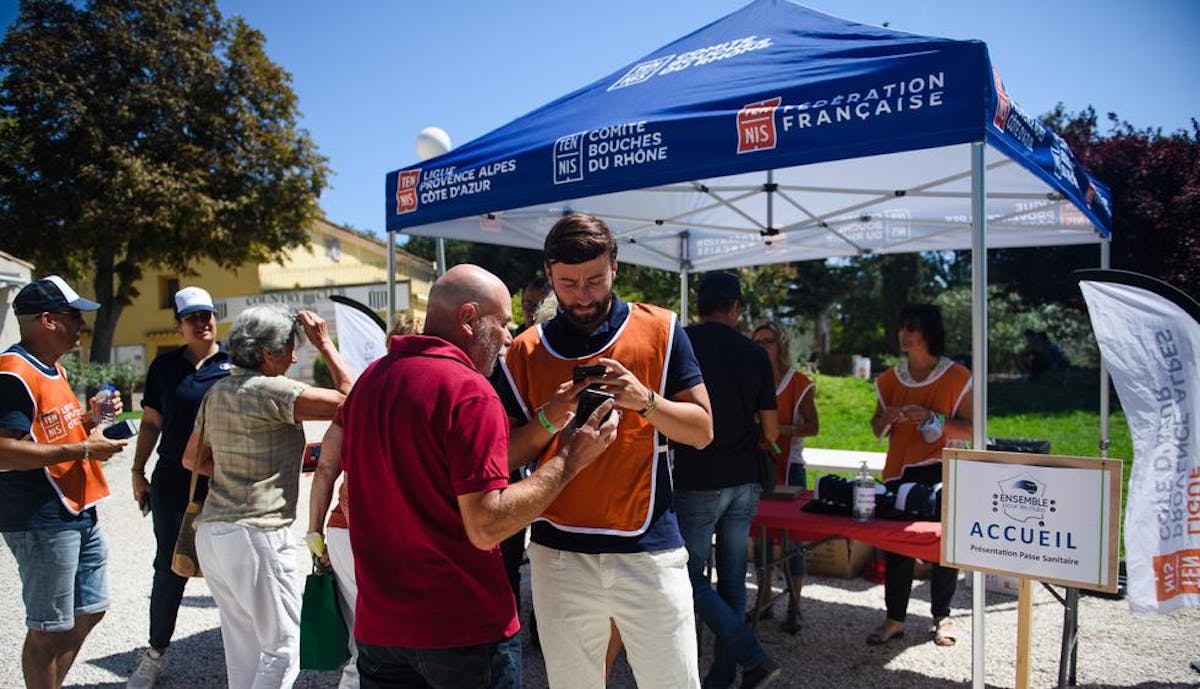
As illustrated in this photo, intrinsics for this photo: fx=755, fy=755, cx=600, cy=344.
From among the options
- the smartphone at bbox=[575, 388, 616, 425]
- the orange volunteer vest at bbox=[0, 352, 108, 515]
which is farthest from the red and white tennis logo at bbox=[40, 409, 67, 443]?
the smartphone at bbox=[575, 388, 616, 425]

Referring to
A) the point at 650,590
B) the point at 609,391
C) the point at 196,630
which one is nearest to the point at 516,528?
the point at 609,391

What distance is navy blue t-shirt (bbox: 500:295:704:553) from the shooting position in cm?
209

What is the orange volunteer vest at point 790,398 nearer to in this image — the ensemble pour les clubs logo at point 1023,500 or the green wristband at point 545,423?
the ensemble pour les clubs logo at point 1023,500

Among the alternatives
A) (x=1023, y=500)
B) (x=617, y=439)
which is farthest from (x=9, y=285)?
(x=1023, y=500)

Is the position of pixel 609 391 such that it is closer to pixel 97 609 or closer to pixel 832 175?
pixel 97 609

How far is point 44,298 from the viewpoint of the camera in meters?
2.99

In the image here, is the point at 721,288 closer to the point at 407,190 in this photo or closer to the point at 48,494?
the point at 407,190

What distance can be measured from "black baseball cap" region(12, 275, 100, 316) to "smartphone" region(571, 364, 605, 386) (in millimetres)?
2130

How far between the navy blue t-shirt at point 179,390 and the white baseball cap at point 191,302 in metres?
0.20

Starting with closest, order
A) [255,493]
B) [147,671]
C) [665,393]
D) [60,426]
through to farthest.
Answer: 1. [665,393]
2. [255,493]
3. [60,426]
4. [147,671]

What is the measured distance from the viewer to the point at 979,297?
2.96m

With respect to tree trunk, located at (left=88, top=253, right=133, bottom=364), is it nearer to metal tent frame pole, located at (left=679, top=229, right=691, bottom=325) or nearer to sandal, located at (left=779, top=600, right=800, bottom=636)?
metal tent frame pole, located at (left=679, top=229, right=691, bottom=325)

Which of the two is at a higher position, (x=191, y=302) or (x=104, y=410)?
(x=191, y=302)

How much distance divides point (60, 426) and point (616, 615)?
244 cm
